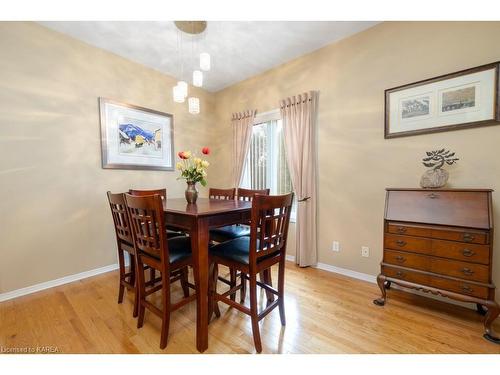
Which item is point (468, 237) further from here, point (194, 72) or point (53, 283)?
point (53, 283)

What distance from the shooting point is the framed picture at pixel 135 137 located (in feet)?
8.52

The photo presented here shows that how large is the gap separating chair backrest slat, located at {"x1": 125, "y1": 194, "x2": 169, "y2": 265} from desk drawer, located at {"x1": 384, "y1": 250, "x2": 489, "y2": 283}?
1.84 m

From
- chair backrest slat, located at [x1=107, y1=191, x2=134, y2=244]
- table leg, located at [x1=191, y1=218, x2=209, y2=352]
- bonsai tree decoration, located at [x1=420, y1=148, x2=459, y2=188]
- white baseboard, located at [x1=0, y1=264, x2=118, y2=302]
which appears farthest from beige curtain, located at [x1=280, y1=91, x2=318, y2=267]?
white baseboard, located at [x1=0, y1=264, x2=118, y2=302]

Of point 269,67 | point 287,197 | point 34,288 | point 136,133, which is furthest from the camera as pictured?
point 269,67

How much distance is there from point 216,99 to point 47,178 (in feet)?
8.80

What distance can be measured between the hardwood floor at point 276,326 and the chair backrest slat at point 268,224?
0.60m

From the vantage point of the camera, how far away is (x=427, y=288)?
65.1 inches

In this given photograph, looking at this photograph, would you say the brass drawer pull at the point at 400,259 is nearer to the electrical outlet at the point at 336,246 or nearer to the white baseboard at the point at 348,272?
the white baseboard at the point at 348,272

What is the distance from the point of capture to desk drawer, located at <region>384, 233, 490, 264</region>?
148 centimetres

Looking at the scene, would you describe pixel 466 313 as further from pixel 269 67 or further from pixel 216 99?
pixel 216 99

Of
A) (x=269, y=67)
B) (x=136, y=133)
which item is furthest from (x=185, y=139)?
(x=269, y=67)

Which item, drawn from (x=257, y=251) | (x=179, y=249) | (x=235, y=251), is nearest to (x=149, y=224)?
(x=179, y=249)

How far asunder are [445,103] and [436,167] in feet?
1.84
